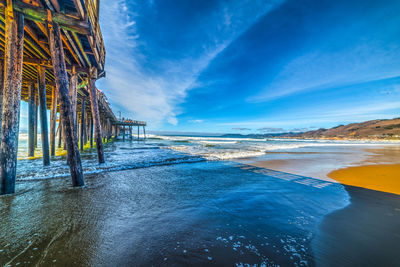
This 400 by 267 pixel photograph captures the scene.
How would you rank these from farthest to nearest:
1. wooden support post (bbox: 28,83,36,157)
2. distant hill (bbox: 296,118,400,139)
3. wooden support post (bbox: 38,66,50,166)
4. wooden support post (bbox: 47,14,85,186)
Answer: distant hill (bbox: 296,118,400,139)
wooden support post (bbox: 28,83,36,157)
wooden support post (bbox: 38,66,50,166)
wooden support post (bbox: 47,14,85,186)

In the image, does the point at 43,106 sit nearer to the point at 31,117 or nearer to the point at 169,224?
the point at 31,117

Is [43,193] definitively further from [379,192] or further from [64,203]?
[379,192]

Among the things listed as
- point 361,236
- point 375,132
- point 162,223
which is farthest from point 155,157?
point 375,132

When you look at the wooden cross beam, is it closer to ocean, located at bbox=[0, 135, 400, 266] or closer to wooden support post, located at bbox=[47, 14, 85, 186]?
wooden support post, located at bbox=[47, 14, 85, 186]

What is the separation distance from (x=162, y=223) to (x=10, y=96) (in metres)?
4.95

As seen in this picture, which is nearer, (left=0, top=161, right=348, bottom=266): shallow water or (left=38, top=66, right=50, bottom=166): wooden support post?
(left=0, top=161, right=348, bottom=266): shallow water

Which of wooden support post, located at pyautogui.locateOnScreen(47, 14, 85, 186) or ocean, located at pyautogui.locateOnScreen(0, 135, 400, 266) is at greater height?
wooden support post, located at pyautogui.locateOnScreen(47, 14, 85, 186)

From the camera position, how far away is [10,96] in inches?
149

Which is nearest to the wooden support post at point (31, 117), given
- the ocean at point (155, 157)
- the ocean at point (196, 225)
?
the ocean at point (155, 157)

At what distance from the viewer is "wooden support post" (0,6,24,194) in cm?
376

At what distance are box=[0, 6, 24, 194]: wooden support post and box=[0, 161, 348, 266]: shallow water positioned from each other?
794mm

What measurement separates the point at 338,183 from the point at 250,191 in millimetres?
3810

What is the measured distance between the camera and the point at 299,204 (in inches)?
155

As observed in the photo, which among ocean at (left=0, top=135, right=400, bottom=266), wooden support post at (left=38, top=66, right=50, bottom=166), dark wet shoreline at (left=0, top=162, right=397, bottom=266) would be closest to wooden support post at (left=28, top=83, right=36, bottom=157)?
wooden support post at (left=38, top=66, right=50, bottom=166)
